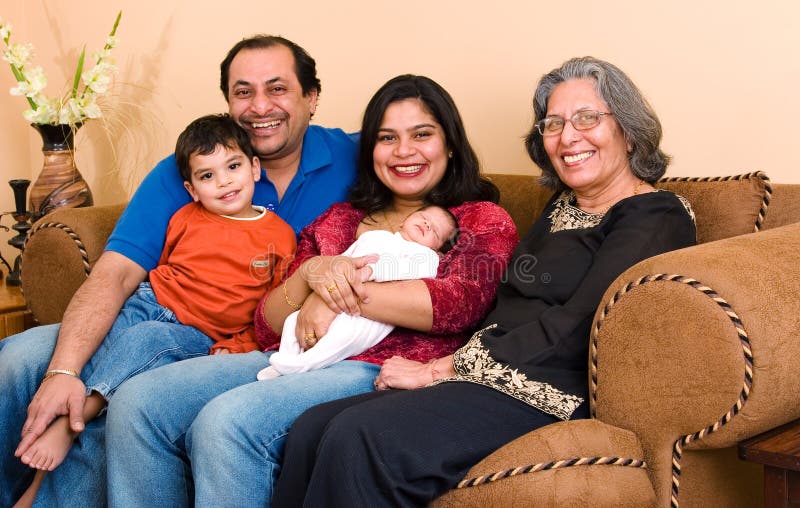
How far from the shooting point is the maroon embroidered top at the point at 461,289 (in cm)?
184

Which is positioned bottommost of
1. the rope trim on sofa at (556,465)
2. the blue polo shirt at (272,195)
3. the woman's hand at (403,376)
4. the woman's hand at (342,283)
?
the rope trim on sofa at (556,465)

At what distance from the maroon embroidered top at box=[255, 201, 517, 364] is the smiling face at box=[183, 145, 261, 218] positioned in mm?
301

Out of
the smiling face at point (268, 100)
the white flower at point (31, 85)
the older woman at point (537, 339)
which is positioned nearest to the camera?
the older woman at point (537, 339)

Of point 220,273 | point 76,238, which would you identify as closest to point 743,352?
point 220,273

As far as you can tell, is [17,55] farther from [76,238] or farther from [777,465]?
[777,465]

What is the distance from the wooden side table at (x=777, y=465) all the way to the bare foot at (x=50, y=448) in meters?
1.39

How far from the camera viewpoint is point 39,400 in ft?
6.03

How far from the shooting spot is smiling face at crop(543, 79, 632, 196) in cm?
183

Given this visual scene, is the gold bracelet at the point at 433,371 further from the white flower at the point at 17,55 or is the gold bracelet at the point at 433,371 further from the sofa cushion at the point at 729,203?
the white flower at the point at 17,55

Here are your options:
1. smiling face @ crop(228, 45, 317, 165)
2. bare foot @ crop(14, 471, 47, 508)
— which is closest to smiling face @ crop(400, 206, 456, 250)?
smiling face @ crop(228, 45, 317, 165)

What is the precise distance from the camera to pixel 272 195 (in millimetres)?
2361

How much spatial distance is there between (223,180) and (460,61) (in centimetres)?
93

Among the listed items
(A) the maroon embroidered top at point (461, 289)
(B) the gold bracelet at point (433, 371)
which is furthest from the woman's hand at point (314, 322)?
(B) the gold bracelet at point (433, 371)

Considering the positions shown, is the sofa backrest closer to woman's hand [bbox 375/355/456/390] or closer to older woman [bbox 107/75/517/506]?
older woman [bbox 107/75/517/506]
